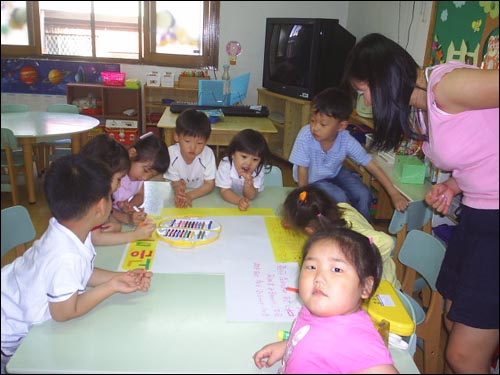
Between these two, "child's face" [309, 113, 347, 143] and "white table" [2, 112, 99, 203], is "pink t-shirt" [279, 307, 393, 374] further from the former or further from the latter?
"child's face" [309, 113, 347, 143]

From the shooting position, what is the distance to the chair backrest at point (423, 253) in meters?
1.14

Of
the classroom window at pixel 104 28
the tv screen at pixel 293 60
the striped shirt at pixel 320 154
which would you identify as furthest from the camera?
the tv screen at pixel 293 60

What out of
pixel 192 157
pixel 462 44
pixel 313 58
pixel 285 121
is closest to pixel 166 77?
pixel 192 157

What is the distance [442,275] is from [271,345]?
1.04 ft

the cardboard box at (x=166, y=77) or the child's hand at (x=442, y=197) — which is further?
the cardboard box at (x=166, y=77)

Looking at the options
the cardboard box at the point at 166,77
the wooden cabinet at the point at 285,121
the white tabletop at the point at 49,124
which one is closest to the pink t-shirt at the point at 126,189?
the white tabletop at the point at 49,124

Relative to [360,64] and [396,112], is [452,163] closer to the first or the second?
[396,112]

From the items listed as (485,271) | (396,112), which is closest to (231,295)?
(396,112)

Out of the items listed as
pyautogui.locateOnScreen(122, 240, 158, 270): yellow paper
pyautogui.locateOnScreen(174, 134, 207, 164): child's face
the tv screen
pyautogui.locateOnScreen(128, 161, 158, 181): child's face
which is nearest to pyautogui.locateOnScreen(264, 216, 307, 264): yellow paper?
pyautogui.locateOnScreen(122, 240, 158, 270): yellow paper

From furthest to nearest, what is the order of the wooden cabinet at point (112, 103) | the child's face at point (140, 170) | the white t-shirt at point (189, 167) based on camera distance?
1. the white t-shirt at point (189, 167)
2. the child's face at point (140, 170)
3. the wooden cabinet at point (112, 103)

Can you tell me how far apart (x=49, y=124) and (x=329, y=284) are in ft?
2.91

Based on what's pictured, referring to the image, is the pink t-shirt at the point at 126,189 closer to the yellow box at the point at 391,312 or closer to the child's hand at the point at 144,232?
the child's hand at the point at 144,232

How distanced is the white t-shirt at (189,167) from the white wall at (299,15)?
0.43 m

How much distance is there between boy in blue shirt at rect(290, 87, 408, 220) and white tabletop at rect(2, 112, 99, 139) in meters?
1.00
